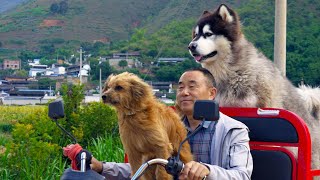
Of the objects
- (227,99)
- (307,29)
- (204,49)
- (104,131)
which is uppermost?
(307,29)

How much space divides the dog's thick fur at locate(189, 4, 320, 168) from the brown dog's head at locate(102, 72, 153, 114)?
5.00ft

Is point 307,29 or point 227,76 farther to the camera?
point 307,29

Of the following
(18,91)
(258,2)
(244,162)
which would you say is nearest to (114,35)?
(18,91)

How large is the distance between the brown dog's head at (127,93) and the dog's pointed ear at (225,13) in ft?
5.80

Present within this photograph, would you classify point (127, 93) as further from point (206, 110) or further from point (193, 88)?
point (206, 110)

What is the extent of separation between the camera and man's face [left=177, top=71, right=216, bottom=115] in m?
3.51

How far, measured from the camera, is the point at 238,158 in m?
3.23

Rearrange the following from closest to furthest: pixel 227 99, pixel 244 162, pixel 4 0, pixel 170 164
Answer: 1. pixel 170 164
2. pixel 244 162
3. pixel 227 99
4. pixel 4 0

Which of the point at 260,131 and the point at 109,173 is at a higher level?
Answer: the point at 260,131

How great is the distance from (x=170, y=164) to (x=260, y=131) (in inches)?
53.3

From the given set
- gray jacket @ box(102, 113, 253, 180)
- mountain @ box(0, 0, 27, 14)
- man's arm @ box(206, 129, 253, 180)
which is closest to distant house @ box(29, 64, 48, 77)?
gray jacket @ box(102, 113, 253, 180)

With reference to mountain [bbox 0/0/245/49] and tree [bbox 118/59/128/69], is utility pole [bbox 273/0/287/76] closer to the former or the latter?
tree [bbox 118/59/128/69]

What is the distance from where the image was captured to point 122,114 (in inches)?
138

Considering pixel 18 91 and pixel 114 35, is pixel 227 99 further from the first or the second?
pixel 114 35
